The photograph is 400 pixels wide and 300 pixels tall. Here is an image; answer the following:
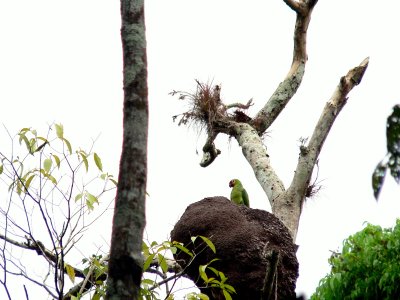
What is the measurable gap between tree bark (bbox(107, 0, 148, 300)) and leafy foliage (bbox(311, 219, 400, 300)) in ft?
9.85

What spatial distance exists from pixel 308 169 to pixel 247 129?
1.35 m

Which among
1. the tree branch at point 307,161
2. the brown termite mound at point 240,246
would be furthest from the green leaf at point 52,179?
the tree branch at point 307,161

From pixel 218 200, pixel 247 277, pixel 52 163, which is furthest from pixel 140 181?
pixel 218 200

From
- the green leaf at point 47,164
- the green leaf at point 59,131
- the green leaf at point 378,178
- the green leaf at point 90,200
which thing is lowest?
the green leaf at point 378,178

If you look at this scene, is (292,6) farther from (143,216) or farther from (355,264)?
(143,216)

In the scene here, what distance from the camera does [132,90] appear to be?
336 centimetres

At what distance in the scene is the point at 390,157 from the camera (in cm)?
204

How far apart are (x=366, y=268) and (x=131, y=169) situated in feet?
10.8

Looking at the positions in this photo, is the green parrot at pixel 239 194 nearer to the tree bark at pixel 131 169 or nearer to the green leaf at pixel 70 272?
the green leaf at pixel 70 272

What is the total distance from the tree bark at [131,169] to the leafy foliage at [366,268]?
3.00 m

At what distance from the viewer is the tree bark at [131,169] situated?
2830mm

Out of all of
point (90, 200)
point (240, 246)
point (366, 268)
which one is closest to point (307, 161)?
point (240, 246)

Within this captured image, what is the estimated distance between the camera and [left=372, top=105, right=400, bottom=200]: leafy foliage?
6.64ft

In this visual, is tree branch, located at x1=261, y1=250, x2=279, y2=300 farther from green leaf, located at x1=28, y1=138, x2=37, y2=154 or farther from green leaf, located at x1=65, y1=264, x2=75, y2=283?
green leaf, located at x1=28, y1=138, x2=37, y2=154
